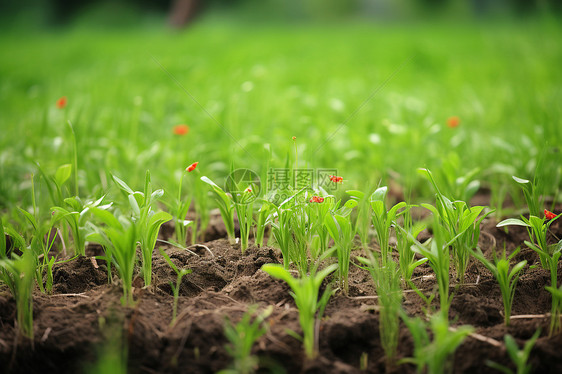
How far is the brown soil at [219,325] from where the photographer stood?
1.14 metres

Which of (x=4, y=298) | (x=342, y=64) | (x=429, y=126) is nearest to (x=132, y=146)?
(x=4, y=298)

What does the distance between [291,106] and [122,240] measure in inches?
106

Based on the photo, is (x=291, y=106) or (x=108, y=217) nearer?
(x=108, y=217)

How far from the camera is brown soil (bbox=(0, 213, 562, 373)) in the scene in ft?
3.76

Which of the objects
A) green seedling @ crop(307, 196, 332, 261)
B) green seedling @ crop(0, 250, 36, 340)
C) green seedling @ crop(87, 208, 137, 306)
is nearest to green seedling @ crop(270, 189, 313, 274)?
green seedling @ crop(307, 196, 332, 261)

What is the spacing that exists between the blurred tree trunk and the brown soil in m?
9.62

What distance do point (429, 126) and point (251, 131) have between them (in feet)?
3.77

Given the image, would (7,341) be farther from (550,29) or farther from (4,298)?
(550,29)

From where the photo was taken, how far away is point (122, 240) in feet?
4.07

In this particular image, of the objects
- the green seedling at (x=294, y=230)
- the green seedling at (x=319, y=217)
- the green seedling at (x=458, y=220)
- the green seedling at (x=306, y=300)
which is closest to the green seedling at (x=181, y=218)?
the green seedling at (x=294, y=230)

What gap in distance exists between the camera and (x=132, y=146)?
270 centimetres

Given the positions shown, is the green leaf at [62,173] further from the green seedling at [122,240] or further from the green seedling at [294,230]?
the green seedling at [294,230]

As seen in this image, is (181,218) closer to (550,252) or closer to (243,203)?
(243,203)

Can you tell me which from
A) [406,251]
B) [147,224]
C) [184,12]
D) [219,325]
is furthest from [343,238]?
[184,12]
